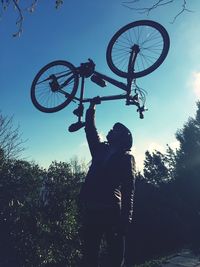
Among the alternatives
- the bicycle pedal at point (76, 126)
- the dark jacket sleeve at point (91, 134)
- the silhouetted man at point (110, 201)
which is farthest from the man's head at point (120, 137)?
the bicycle pedal at point (76, 126)

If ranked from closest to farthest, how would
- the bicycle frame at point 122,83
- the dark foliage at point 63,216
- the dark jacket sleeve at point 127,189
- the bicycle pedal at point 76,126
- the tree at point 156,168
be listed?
the dark jacket sleeve at point 127,189 → the bicycle pedal at point 76,126 → the bicycle frame at point 122,83 → the dark foliage at point 63,216 → the tree at point 156,168

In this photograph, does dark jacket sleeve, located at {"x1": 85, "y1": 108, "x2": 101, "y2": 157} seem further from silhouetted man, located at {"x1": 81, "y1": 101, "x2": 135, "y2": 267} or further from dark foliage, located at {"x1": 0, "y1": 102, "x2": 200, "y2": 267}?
dark foliage, located at {"x1": 0, "y1": 102, "x2": 200, "y2": 267}

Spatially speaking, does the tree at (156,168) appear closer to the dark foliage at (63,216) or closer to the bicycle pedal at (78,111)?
the dark foliage at (63,216)

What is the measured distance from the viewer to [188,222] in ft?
60.4

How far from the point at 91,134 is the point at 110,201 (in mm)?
998

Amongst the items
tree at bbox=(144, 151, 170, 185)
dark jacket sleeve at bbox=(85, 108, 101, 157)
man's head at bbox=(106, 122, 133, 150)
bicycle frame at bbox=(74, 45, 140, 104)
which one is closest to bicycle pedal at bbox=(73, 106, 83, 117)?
bicycle frame at bbox=(74, 45, 140, 104)

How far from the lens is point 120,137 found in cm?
407

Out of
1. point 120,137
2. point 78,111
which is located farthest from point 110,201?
point 78,111

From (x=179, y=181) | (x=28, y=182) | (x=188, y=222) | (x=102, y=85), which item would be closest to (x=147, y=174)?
(x=179, y=181)

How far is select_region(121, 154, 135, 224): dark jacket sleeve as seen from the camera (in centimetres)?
377

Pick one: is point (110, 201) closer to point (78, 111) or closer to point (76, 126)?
point (76, 126)

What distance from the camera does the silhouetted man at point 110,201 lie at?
12.5 feet

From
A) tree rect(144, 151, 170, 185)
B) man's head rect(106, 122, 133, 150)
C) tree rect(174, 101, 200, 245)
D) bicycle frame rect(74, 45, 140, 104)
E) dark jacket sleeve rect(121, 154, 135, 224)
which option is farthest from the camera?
tree rect(144, 151, 170, 185)

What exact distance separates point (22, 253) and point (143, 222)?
917 centimetres
